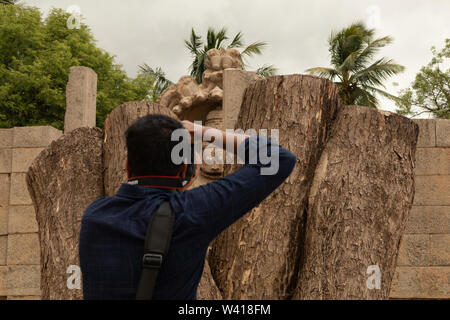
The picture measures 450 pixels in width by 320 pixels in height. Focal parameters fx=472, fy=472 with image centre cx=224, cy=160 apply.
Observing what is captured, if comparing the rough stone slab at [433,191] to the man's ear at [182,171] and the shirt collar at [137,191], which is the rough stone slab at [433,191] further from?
the shirt collar at [137,191]

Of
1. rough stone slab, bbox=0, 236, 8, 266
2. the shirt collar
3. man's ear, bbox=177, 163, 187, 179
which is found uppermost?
man's ear, bbox=177, 163, 187, 179

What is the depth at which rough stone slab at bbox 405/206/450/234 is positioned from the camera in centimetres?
637

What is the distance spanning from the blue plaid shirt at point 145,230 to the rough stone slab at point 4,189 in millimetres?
6166

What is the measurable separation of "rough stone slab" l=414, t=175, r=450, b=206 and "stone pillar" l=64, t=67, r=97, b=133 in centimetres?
486

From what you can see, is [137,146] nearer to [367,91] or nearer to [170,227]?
[170,227]

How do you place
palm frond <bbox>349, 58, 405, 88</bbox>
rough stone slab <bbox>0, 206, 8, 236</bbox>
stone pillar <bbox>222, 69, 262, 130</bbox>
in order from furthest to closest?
palm frond <bbox>349, 58, 405, 88</bbox> < rough stone slab <bbox>0, 206, 8, 236</bbox> < stone pillar <bbox>222, 69, 262, 130</bbox>

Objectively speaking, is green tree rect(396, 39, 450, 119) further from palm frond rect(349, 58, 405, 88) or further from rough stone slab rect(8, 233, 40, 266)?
rough stone slab rect(8, 233, 40, 266)

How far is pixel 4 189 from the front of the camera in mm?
7062

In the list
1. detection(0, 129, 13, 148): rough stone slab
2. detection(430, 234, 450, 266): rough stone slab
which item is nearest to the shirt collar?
detection(430, 234, 450, 266): rough stone slab

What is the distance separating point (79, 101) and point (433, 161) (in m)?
5.21

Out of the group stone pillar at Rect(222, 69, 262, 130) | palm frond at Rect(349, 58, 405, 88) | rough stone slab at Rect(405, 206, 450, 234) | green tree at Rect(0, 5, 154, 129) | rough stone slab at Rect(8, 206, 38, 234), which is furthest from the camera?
palm frond at Rect(349, 58, 405, 88)
